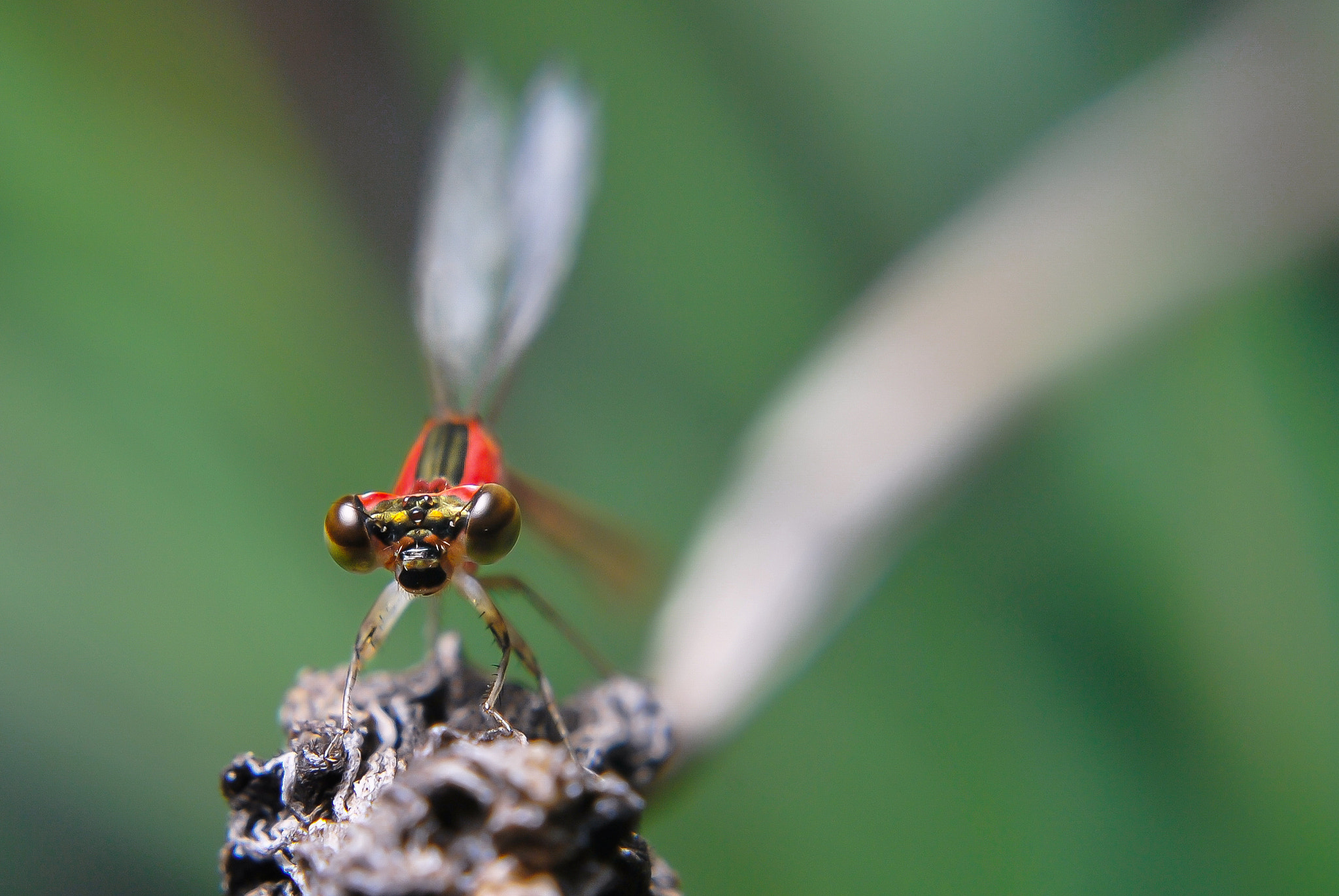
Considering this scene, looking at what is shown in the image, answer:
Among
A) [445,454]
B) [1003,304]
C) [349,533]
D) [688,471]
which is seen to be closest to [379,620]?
[349,533]

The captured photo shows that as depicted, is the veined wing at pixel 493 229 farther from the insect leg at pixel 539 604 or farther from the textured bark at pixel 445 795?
the textured bark at pixel 445 795

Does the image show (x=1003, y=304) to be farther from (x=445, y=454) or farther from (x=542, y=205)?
(x=445, y=454)

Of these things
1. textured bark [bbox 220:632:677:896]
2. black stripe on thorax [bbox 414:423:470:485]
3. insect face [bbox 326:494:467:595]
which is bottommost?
textured bark [bbox 220:632:677:896]

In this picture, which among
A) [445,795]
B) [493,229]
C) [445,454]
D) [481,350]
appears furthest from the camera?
[493,229]

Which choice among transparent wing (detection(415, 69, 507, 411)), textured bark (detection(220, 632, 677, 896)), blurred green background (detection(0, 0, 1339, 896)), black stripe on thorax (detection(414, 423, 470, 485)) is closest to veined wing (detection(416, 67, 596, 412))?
transparent wing (detection(415, 69, 507, 411))

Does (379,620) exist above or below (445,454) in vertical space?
below

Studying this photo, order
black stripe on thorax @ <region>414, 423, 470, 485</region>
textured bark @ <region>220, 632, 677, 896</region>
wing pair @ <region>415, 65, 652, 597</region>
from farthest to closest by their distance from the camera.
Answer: wing pair @ <region>415, 65, 652, 597</region>
black stripe on thorax @ <region>414, 423, 470, 485</region>
textured bark @ <region>220, 632, 677, 896</region>

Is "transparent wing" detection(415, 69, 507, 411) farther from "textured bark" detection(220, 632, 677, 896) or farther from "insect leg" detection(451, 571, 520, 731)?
"textured bark" detection(220, 632, 677, 896)
